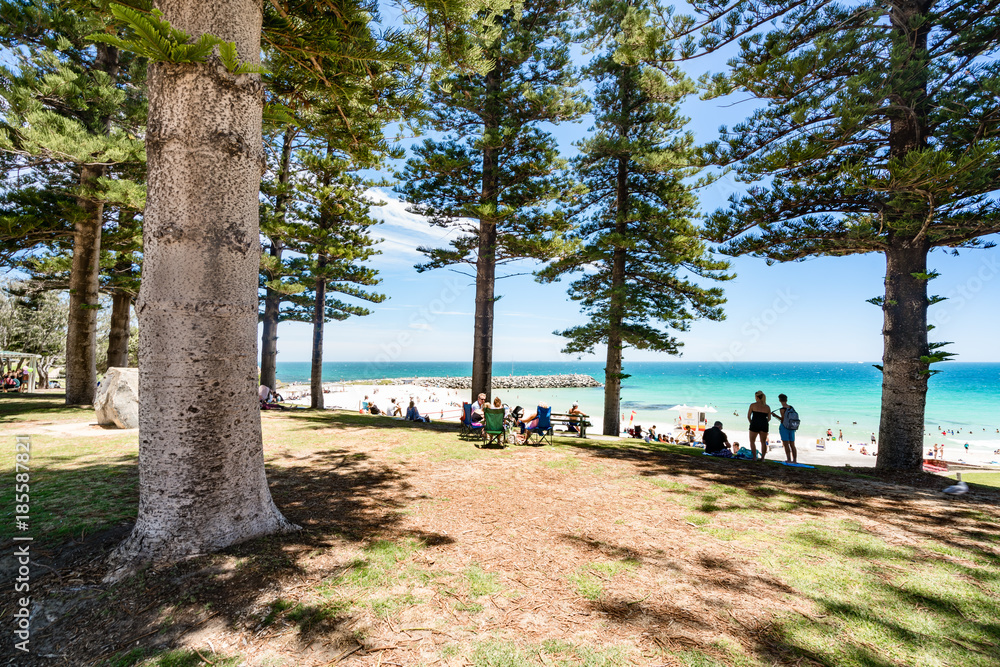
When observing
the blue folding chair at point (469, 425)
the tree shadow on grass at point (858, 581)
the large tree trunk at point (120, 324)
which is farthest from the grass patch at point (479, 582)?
the large tree trunk at point (120, 324)

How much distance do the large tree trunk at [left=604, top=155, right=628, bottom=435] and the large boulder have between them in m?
11.4

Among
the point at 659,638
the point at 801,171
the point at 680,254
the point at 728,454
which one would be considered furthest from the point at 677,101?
the point at 659,638

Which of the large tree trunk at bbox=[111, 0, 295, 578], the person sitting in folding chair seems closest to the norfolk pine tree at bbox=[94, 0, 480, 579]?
the large tree trunk at bbox=[111, 0, 295, 578]

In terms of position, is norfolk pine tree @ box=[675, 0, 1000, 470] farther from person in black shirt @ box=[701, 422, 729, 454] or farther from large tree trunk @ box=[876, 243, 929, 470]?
person in black shirt @ box=[701, 422, 729, 454]

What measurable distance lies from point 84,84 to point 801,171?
15.5 m

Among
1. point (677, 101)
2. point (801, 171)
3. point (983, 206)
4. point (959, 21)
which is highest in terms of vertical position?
point (677, 101)

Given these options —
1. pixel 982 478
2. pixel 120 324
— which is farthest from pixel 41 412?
pixel 982 478

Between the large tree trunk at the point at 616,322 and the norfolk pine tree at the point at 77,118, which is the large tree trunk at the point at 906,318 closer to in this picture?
the large tree trunk at the point at 616,322

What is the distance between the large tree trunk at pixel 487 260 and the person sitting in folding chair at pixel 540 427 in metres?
1.88

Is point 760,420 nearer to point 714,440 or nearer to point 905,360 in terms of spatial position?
point 714,440

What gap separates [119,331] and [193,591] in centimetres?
1488

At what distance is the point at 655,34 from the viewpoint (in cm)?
644

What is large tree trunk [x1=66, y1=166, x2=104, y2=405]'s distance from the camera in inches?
401

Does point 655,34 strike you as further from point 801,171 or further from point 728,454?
point 728,454
